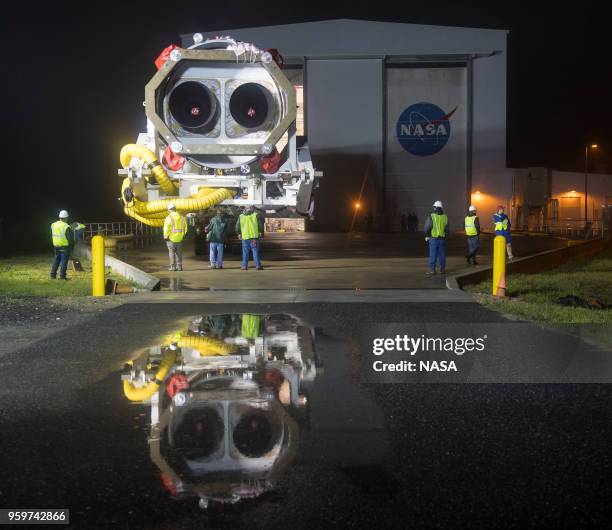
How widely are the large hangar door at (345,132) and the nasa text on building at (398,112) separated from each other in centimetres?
6

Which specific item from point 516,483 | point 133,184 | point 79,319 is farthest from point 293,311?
point 516,483

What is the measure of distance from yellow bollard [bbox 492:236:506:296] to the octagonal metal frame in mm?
Answer: 4172

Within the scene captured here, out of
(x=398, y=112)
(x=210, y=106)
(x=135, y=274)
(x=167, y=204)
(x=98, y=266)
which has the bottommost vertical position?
(x=135, y=274)

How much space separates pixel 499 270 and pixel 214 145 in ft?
17.5

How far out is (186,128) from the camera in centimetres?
1439

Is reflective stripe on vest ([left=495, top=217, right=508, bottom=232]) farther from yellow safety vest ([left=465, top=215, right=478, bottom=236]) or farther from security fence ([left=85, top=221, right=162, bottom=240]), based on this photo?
security fence ([left=85, top=221, right=162, bottom=240])

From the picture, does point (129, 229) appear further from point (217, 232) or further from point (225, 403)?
point (225, 403)

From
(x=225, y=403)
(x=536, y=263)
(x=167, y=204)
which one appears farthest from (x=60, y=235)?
(x=225, y=403)

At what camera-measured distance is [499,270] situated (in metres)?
14.0

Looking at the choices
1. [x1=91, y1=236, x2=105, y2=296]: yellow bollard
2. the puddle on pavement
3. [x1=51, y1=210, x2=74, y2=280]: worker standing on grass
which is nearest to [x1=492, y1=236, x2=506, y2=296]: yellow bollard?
the puddle on pavement

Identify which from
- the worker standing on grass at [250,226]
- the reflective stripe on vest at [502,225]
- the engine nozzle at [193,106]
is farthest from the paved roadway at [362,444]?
the reflective stripe on vest at [502,225]

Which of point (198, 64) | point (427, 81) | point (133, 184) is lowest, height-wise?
point (133, 184)

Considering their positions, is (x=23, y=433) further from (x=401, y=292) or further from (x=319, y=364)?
(x=401, y=292)

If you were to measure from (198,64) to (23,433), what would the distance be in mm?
9551
